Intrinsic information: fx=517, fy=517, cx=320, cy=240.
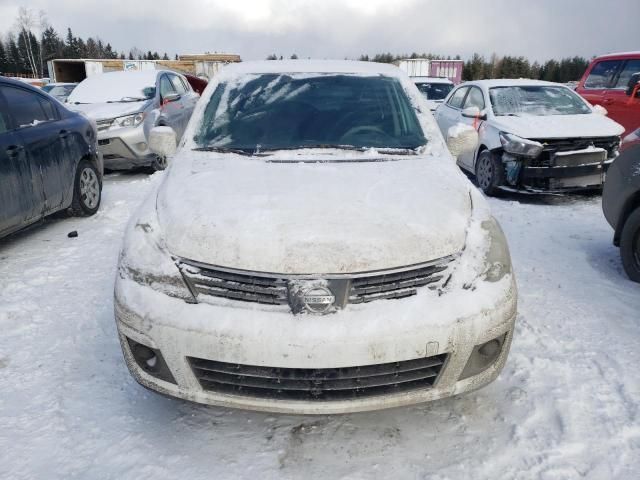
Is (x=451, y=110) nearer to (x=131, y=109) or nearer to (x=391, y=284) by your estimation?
(x=131, y=109)

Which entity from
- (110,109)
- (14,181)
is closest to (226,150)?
(14,181)

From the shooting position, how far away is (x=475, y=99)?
316 inches

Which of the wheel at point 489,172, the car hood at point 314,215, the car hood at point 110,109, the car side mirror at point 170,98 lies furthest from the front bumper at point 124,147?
the car hood at point 314,215

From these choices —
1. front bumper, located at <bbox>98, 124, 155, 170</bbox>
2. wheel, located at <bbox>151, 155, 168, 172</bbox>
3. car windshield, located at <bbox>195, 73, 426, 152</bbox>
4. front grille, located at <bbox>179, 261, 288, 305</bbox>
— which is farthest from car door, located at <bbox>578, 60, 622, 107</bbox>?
front grille, located at <bbox>179, 261, 288, 305</bbox>

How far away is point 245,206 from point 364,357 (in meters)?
0.86

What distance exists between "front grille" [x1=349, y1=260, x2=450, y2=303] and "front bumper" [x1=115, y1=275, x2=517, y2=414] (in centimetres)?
3

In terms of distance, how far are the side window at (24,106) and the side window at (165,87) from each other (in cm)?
410

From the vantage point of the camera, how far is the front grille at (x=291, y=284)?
2.03 metres

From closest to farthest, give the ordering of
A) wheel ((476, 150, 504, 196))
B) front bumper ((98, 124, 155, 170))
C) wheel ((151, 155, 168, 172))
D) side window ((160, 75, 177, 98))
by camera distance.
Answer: wheel ((476, 150, 504, 196))
front bumper ((98, 124, 155, 170))
wheel ((151, 155, 168, 172))
side window ((160, 75, 177, 98))

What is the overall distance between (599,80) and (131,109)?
26.7 ft

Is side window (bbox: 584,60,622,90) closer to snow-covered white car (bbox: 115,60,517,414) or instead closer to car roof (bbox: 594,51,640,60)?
car roof (bbox: 594,51,640,60)

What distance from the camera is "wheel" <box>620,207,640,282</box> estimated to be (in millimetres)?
3996

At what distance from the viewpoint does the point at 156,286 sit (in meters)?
2.15

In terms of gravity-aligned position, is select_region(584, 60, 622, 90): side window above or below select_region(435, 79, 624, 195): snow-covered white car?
above
